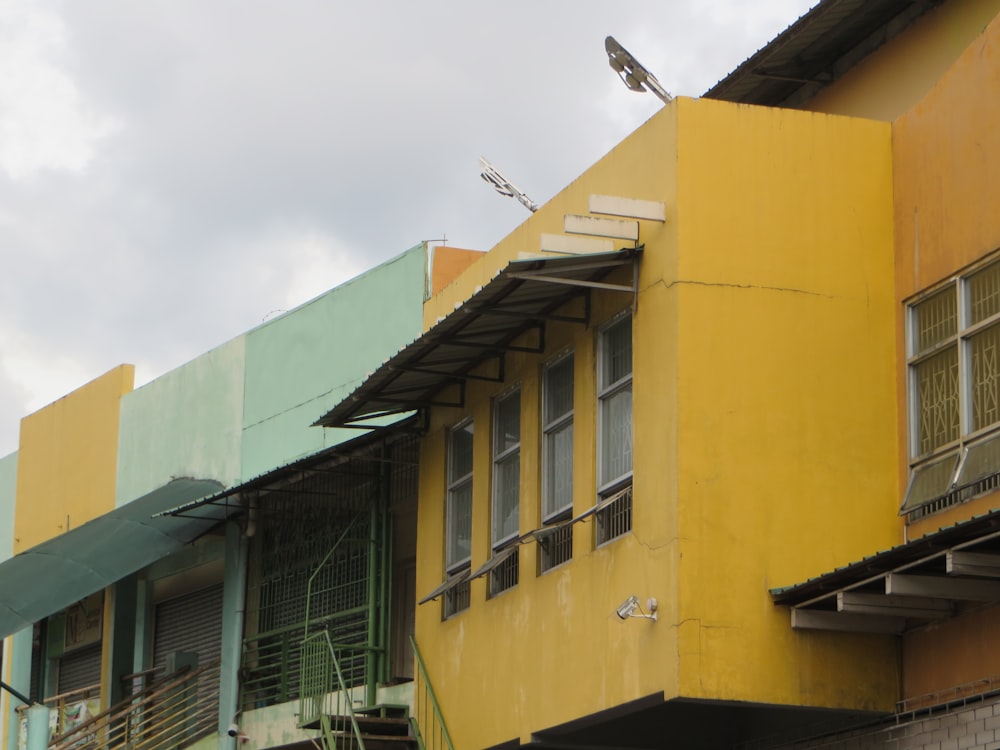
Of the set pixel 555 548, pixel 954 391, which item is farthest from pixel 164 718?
A: pixel 954 391

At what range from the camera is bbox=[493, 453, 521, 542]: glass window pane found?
17641 millimetres

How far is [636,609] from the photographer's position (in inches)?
571

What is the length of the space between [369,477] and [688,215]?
7.88 m

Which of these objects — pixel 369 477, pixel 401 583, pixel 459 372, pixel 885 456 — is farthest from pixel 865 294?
pixel 401 583

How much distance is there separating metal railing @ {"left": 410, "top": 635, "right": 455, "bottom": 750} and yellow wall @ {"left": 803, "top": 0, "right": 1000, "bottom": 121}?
20.7 ft

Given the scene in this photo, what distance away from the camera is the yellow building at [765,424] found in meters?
14.1

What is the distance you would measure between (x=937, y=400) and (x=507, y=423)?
4.61 metres

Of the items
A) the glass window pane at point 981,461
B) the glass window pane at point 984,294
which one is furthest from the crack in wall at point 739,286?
the glass window pane at point 981,461

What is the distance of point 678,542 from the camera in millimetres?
14227

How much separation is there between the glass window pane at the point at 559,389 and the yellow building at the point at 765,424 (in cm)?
5

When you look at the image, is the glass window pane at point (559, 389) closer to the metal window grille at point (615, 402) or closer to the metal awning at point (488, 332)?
the metal awning at point (488, 332)

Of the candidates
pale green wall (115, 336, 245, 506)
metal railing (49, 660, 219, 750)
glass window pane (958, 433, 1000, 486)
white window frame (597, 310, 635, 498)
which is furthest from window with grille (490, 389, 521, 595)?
metal railing (49, 660, 219, 750)

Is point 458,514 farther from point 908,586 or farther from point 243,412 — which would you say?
point 243,412

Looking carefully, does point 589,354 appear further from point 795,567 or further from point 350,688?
point 350,688
